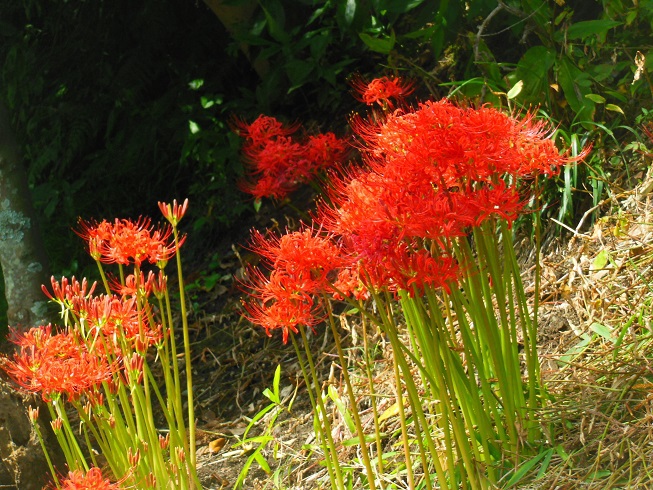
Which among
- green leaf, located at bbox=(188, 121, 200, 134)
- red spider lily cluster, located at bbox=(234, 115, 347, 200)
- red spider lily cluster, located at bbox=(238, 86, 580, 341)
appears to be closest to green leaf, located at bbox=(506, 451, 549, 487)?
red spider lily cluster, located at bbox=(238, 86, 580, 341)

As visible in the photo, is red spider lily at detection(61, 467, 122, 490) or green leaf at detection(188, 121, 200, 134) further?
green leaf at detection(188, 121, 200, 134)

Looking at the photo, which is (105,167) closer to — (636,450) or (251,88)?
(251,88)

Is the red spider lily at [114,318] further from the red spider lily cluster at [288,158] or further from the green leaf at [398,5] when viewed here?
the green leaf at [398,5]

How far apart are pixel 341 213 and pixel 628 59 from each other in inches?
99.5

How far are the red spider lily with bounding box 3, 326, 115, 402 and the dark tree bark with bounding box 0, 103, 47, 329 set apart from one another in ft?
4.55

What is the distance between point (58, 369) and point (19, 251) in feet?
5.70

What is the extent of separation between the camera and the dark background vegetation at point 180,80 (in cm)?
450

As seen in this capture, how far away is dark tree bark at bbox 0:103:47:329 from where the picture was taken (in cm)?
379

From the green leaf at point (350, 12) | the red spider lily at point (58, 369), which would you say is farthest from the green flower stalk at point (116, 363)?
the green leaf at point (350, 12)

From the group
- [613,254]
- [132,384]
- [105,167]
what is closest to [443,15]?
[613,254]

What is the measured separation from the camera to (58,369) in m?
2.25

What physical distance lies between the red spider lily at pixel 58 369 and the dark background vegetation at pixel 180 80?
2.16 metres

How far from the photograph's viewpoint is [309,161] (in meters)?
3.22

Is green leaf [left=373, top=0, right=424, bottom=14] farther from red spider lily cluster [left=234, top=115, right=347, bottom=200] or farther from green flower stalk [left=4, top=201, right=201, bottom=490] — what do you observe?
green flower stalk [left=4, top=201, right=201, bottom=490]
